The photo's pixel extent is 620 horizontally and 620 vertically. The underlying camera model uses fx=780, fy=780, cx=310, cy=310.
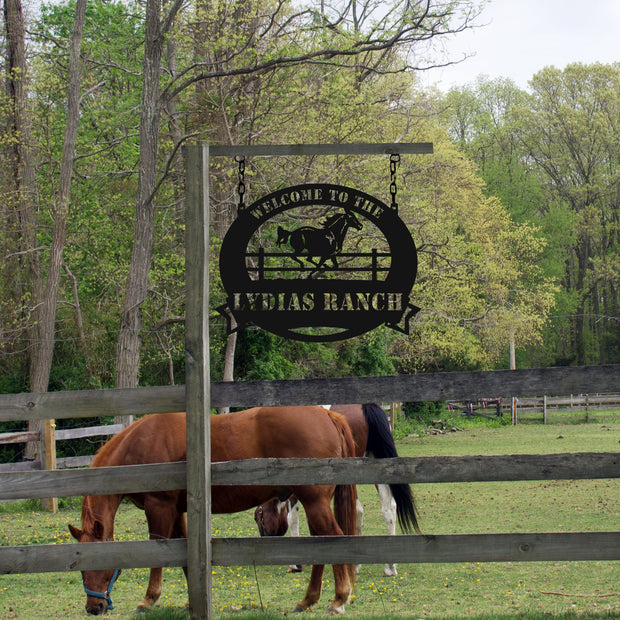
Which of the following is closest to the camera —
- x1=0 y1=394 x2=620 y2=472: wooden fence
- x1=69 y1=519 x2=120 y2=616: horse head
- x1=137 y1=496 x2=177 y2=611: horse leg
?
x1=69 y1=519 x2=120 y2=616: horse head

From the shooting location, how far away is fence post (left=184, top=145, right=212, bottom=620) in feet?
14.5

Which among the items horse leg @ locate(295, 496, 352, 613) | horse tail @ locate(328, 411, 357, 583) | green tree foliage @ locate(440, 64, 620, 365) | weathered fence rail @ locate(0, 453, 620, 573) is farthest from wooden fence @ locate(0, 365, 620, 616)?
green tree foliage @ locate(440, 64, 620, 365)

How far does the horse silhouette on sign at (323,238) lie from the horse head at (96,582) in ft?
7.73

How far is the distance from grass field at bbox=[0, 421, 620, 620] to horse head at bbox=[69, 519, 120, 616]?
0.18 meters

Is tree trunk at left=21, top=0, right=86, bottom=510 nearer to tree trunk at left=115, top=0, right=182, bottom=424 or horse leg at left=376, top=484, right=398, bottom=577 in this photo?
tree trunk at left=115, top=0, right=182, bottom=424

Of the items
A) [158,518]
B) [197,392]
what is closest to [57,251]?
[158,518]

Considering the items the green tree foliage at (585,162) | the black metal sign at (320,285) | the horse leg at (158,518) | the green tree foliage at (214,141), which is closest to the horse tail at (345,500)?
the horse leg at (158,518)

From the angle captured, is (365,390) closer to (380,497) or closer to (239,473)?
(239,473)

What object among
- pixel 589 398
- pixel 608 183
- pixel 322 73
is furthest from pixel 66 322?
pixel 608 183

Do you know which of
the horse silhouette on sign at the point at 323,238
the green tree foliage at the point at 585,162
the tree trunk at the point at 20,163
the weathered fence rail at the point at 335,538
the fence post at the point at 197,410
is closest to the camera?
the weathered fence rail at the point at 335,538

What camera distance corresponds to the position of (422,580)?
7234mm

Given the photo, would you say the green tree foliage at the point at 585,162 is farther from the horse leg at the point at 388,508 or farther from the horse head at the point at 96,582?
the horse head at the point at 96,582

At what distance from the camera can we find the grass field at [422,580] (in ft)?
18.5

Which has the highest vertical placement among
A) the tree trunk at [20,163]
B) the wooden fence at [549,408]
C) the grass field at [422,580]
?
the tree trunk at [20,163]
